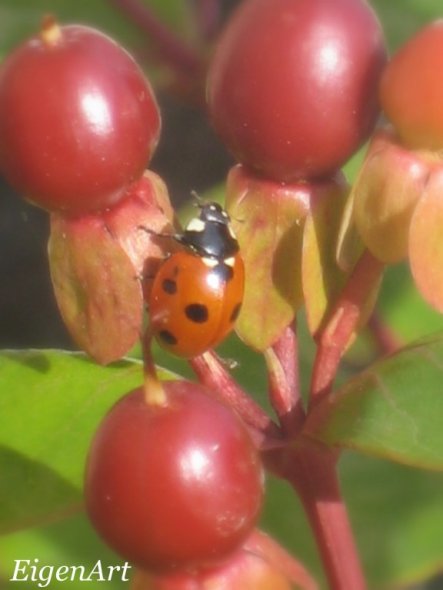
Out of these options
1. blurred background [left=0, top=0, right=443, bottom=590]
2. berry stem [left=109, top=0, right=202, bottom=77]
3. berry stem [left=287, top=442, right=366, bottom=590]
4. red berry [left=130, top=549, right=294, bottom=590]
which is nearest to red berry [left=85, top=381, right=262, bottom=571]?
red berry [left=130, top=549, right=294, bottom=590]

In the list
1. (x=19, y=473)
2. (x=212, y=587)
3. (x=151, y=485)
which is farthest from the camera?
(x=19, y=473)

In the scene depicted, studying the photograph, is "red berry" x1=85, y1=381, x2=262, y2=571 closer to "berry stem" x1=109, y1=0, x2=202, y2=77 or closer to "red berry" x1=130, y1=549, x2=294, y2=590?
"red berry" x1=130, y1=549, x2=294, y2=590

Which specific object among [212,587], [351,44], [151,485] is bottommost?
[212,587]

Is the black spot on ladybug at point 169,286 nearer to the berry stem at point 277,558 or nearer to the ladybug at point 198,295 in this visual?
the ladybug at point 198,295

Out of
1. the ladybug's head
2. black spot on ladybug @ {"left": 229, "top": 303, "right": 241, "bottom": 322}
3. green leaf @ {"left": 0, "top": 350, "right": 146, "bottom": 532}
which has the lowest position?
green leaf @ {"left": 0, "top": 350, "right": 146, "bottom": 532}

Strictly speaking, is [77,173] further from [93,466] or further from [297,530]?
[297,530]

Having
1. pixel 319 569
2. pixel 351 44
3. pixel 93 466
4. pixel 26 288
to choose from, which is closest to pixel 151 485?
pixel 93 466
